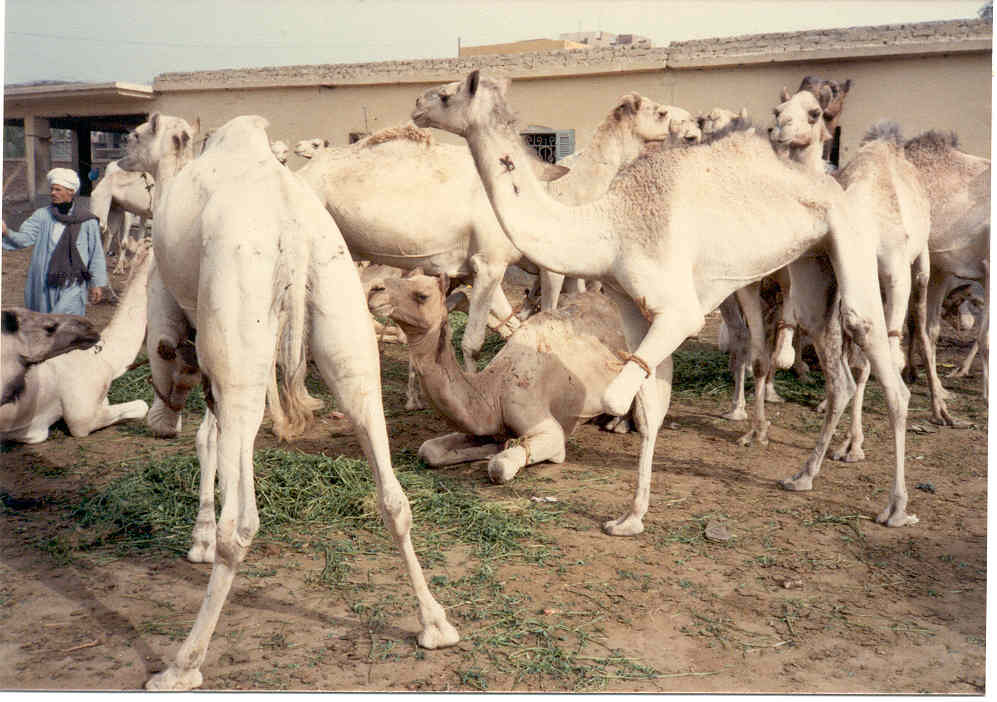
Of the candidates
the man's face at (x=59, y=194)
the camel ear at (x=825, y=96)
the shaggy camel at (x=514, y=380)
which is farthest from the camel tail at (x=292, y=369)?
the camel ear at (x=825, y=96)

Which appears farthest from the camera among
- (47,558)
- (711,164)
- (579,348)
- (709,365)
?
(709,365)

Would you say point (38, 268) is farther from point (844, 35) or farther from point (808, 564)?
point (844, 35)

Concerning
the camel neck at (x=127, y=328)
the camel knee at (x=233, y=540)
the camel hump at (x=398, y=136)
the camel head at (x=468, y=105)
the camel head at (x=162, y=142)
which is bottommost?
the camel knee at (x=233, y=540)

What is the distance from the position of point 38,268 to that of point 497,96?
504cm

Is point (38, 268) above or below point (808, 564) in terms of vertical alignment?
above

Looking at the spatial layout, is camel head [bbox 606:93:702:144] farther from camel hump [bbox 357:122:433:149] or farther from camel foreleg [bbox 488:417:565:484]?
camel foreleg [bbox 488:417:565:484]

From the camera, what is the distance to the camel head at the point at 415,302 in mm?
5941

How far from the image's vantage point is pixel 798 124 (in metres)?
6.06

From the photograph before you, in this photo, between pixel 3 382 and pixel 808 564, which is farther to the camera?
pixel 3 382

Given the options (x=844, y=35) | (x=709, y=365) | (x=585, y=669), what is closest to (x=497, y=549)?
(x=585, y=669)

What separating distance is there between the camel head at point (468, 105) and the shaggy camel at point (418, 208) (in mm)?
2595

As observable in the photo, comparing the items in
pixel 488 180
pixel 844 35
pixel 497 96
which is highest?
pixel 844 35

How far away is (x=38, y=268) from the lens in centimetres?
832

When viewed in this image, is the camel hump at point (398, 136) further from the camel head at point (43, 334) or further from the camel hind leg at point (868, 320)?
the camel hind leg at point (868, 320)
